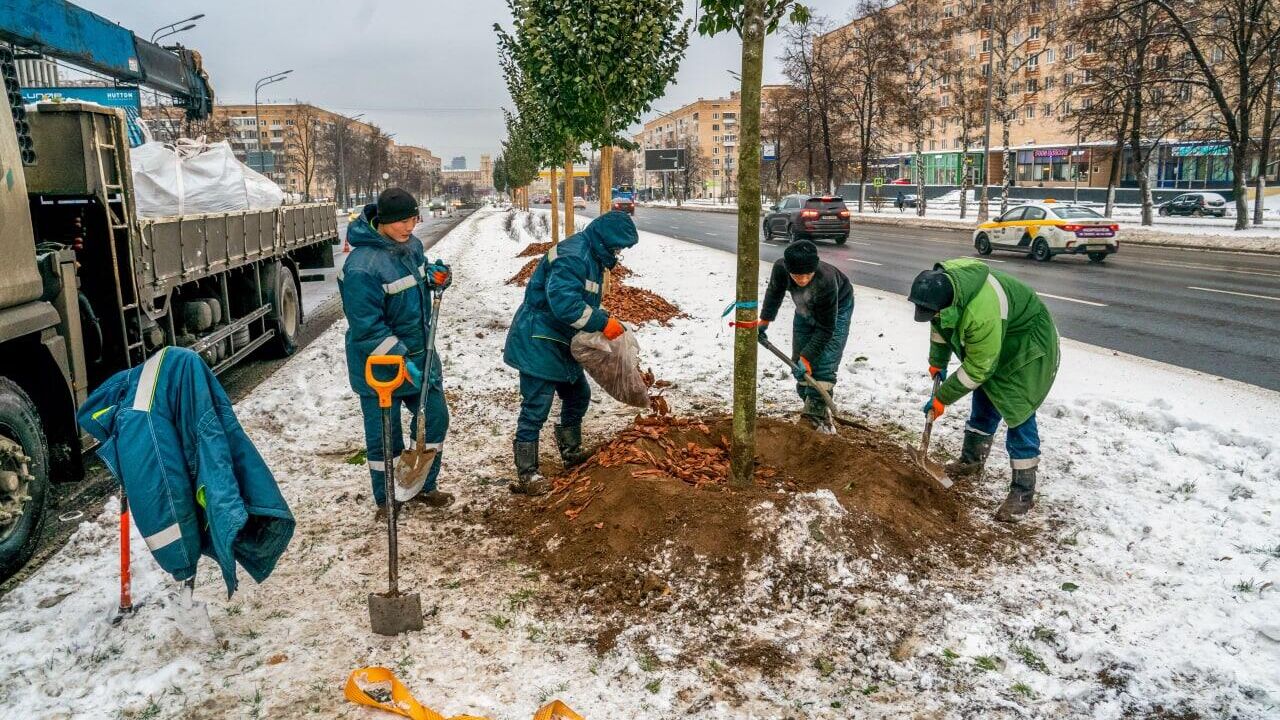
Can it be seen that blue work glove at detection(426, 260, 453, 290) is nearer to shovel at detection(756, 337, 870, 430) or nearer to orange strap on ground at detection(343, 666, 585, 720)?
shovel at detection(756, 337, 870, 430)

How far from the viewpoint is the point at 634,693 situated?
2969mm

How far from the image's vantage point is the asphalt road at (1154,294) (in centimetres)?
896

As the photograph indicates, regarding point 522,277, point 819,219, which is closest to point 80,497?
point 522,277

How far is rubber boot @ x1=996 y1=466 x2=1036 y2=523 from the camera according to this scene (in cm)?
448

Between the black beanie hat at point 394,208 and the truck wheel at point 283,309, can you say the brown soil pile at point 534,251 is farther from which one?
the black beanie hat at point 394,208

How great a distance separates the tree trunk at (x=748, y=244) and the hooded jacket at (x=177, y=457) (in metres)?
2.36

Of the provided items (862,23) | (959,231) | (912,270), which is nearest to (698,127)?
(862,23)

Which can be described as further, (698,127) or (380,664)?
(698,127)

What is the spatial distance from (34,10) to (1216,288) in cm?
1653

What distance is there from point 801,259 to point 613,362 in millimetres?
1577

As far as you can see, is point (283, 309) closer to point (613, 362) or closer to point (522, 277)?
point (613, 362)

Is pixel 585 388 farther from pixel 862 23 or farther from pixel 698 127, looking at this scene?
pixel 698 127

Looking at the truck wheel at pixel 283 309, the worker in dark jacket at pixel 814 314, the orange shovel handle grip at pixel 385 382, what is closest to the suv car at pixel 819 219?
the truck wheel at pixel 283 309

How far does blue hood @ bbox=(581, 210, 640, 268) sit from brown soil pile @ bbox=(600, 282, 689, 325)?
5404mm
